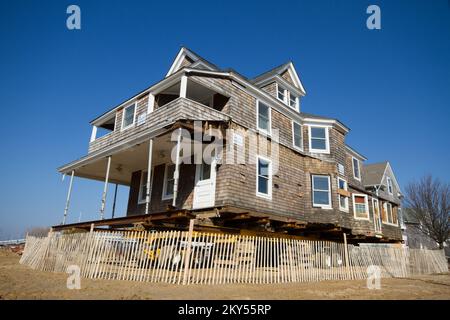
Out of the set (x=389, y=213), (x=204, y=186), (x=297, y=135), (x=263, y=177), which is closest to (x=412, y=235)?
(x=389, y=213)

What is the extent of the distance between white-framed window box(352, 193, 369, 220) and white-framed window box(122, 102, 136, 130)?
17.0 meters

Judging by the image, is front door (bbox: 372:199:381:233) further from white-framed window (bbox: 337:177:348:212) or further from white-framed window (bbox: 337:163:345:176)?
white-framed window (bbox: 337:163:345:176)

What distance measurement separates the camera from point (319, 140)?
768 inches

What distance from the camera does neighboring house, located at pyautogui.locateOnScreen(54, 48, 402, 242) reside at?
1270 cm

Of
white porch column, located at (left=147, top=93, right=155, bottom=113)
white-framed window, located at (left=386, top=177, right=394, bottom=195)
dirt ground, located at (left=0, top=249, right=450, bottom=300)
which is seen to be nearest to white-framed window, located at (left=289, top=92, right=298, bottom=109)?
white porch column, located at (left=147, top=93, right=155, bottom=113)

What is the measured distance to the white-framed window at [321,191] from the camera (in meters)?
17.7

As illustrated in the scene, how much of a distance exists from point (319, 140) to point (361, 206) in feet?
24.1

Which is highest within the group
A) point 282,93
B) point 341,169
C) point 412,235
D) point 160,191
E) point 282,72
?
point 282,72

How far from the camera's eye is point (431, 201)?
106ft

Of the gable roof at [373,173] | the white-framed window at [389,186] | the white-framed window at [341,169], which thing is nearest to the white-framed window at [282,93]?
the white-framed window at [341,169]

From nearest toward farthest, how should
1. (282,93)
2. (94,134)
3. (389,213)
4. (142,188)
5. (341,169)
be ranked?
(142,188) < (94,134) < (341,169) < (282,93) < (389,213)

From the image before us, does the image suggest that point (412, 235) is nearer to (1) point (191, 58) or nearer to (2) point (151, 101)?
(1) point (191, 58)
